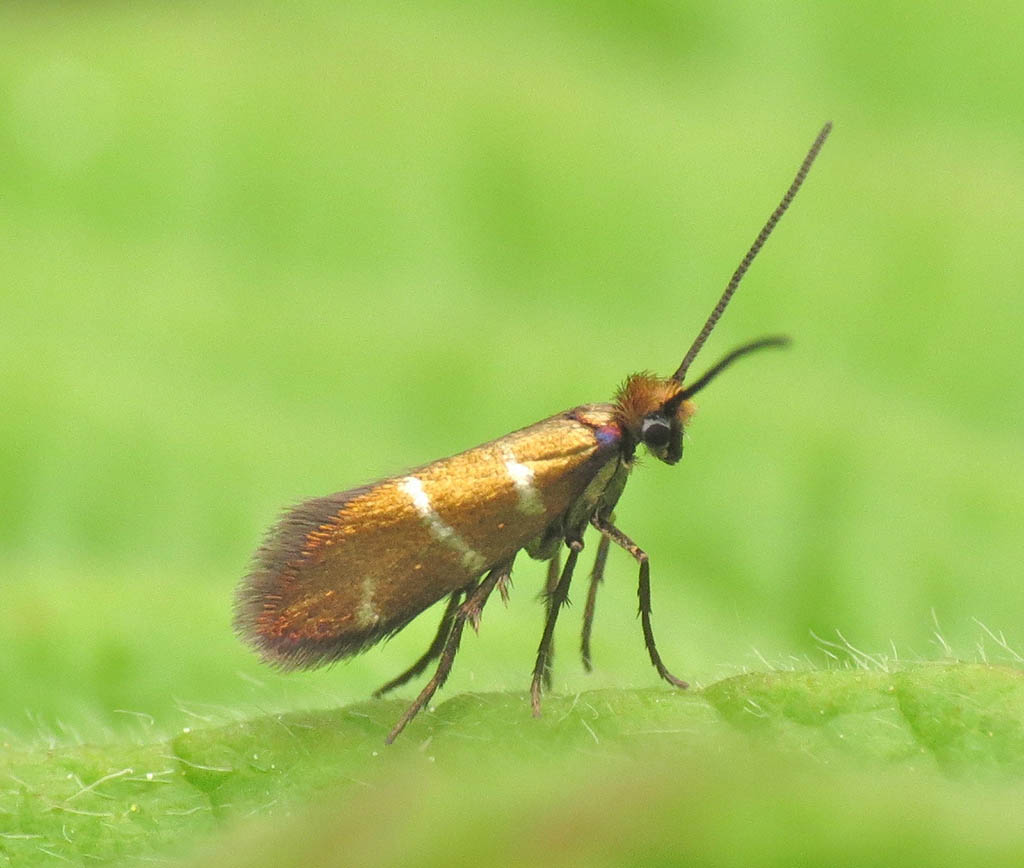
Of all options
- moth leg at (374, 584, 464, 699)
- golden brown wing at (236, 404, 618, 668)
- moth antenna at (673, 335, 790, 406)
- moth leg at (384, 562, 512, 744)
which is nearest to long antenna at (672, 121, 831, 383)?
moth antenna at (673, 335, 790, 406)

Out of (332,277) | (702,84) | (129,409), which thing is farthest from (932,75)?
(129,409)

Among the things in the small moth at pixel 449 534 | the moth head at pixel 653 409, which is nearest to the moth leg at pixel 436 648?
the small moth at pixel 449 534

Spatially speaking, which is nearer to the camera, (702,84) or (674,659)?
(674,659)

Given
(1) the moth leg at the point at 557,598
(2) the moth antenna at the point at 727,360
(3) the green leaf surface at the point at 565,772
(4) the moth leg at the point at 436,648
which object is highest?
(2) the moth antenna at the point at 727,360

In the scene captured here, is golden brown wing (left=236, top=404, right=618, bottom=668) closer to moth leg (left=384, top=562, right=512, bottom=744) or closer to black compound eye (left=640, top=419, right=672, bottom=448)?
moth leg (left=384, top=562, right=512, bottom=744)

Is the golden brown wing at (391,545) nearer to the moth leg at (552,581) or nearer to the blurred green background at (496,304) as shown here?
the moth leg at (552,581)

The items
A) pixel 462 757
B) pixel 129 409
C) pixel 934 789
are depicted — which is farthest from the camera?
pixel 129 409

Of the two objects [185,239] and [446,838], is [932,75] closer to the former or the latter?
[185,239]

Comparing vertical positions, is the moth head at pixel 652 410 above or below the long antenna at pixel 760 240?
below

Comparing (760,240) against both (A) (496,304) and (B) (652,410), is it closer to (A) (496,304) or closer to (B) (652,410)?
(B) (652,410)
